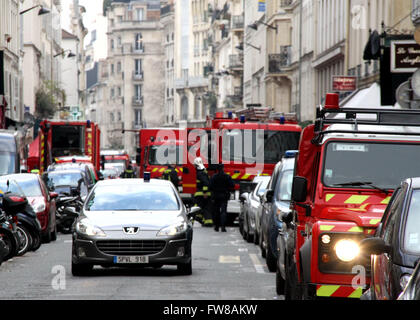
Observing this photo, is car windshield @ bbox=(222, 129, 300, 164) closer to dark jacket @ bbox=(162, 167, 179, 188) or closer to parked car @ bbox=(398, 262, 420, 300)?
dark jacket @ bbox=(162, 167, 179, 188)

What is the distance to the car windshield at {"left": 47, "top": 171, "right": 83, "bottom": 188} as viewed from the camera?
3206cm

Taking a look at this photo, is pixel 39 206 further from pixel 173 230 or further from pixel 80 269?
pixel 173 230

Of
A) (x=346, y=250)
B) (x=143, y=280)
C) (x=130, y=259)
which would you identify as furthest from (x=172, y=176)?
(x=346, y=250)

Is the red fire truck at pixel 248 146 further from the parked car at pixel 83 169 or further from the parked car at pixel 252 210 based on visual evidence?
the parked car at pixel 252 210

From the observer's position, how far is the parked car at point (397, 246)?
7805 millimetres

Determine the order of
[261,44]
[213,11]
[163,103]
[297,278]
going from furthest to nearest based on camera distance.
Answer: [163,103] < [213,11] < [261,44] < [297,278]

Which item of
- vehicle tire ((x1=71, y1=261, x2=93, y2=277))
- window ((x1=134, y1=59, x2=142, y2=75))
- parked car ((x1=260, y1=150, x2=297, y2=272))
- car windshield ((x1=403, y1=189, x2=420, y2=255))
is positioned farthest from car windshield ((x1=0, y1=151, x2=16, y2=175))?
window ((x1=134, y1=59, x2=142, y2=75))

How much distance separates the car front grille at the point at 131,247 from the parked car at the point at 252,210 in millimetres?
6275

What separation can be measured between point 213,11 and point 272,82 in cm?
5392

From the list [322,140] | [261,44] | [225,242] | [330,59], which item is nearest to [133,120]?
[261,44]

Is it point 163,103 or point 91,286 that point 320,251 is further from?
point 163,103

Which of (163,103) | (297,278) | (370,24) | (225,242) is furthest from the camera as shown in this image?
(163,103)

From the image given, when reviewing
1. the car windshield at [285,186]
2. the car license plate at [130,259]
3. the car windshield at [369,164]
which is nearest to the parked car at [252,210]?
the car windshield at [285,186]

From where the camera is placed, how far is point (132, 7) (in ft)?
616
